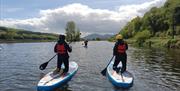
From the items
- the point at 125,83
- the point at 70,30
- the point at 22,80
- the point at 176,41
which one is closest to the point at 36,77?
the point at 22,80

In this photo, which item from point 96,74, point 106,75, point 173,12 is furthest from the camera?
point 173,12

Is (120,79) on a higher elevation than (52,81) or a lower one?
lower

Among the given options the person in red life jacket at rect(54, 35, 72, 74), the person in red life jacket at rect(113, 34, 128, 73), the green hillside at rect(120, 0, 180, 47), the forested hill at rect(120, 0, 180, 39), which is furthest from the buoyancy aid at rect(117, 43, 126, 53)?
the forested hill at rect(120, 0, 180, 39)

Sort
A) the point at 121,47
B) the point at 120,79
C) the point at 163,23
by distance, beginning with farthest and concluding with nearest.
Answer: the point at 163,23, the point at 121,47, the point at 120,79

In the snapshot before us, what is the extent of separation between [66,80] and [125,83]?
13.2ft

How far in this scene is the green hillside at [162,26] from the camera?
297 feet

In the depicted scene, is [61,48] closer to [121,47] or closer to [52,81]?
[52,81]

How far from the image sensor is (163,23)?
376ft

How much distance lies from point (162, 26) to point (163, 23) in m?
1.94

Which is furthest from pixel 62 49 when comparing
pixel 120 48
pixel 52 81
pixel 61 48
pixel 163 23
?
pixel 163 23

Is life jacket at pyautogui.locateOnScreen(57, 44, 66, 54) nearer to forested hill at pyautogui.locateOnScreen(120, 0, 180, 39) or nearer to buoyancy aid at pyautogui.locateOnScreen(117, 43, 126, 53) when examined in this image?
buoyancy aid at pyautogui.locateOnScreen(117, 43, 126, 53)

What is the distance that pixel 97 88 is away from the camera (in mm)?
17016

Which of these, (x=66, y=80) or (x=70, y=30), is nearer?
(x=66, y=80)

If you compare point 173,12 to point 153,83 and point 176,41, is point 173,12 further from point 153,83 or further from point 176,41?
point 153,83
